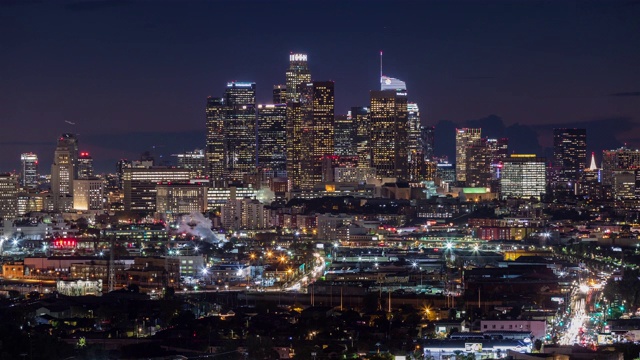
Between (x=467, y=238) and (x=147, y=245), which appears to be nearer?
(x=147, y=245)

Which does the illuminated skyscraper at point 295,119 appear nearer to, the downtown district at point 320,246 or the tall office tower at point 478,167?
the downtown district at point 320,246

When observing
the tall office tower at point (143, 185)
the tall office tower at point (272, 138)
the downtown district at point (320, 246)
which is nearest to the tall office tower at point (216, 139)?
the downtown district at point (320, 246)

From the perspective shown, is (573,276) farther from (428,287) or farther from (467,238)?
(467,238)

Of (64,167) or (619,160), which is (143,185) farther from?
(619,160)

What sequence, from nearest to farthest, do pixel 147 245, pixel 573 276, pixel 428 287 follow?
pixel 428 287
pixel 573 276
pixel 147 245

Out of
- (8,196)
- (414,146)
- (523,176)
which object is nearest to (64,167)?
(8,196)

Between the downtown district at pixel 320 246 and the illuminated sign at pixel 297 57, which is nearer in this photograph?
the downtown district at pixel 320 246

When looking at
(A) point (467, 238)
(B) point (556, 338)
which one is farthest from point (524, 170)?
(B) point (556, 338)
